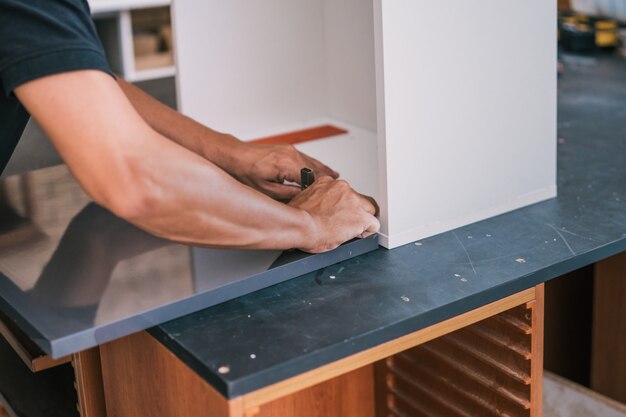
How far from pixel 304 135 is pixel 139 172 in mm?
972

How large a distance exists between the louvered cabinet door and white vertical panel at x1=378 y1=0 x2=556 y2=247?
21 centimetres

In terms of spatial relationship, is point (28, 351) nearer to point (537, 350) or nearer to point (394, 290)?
point (394, 290)

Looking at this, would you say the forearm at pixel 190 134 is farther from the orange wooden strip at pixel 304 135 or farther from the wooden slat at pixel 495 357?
the wooden slat at pixel 495 357

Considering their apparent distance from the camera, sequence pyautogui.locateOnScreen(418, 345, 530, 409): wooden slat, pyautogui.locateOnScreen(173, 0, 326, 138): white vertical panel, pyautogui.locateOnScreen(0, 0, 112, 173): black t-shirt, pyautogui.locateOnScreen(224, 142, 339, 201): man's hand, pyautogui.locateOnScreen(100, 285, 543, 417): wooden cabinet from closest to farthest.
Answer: pyautogui.locateOnScreen(0, 0, 112, 173): black t-shirt → pyautogui.locateOnScreen(100, 285, 543, 417): wooden cabinet → pyautogui.locateOnScreen(418, 345, 530, 409): wooden slat → pyautogui.locateOnScreen(224, 142, 339, 201): man's hand → pyautogui.locateOnScreen(173, 0, 326, 138): white vertical panel

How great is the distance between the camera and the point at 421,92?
5.13 ft

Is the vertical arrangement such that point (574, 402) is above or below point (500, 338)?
below

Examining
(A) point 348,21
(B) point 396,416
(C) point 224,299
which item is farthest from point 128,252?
(A) point 348,21

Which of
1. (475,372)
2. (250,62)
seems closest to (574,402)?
(475,372)

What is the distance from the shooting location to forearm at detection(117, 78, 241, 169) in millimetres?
1775

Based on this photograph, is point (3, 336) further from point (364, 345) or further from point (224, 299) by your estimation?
point (364, 345)

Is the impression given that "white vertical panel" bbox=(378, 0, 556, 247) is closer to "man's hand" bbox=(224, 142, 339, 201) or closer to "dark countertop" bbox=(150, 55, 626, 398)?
"dark countertop" bbox=(150, 55, 626, 398)

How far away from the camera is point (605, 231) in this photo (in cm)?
164

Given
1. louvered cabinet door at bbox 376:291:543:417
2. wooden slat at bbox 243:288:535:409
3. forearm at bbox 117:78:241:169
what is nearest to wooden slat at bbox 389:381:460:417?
louvered cabinet door at bbox 376:291:543:417

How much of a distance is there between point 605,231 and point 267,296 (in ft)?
2.02
